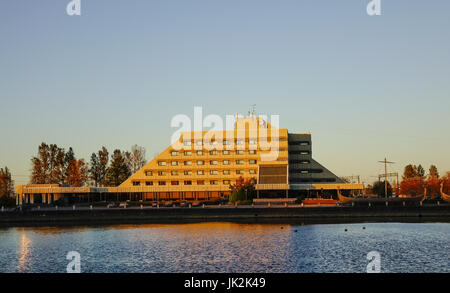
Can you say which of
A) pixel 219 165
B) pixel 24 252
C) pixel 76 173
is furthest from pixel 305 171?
pixel 24 252

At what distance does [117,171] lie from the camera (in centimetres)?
15000

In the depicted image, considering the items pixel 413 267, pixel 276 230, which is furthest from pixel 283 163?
pixel 413 267

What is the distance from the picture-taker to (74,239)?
54.8 metres

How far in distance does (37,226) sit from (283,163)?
2741 inches

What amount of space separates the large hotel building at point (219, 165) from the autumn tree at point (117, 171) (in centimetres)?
2151

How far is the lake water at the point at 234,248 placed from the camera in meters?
36.1

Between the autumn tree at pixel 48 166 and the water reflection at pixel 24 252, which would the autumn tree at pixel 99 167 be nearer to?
the autumn tree at pixel 48 166

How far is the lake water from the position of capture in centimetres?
3606

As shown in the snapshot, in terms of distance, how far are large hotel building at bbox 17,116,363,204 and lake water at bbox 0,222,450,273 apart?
6011 centimetres

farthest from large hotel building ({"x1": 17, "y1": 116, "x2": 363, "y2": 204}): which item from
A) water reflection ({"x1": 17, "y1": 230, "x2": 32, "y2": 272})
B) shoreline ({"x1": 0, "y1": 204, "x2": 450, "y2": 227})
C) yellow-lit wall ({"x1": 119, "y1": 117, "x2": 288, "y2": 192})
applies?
water reflection ({"x1": 17, "y1": 230, "x2": 32, "y2": 272})

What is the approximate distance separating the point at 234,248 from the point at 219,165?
85655mm

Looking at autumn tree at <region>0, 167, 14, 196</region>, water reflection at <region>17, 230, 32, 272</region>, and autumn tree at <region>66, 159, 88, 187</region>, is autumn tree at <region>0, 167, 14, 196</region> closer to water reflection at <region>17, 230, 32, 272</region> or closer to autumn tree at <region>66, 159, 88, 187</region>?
autumn tree at <region>66, 159, 88, 187</region>
